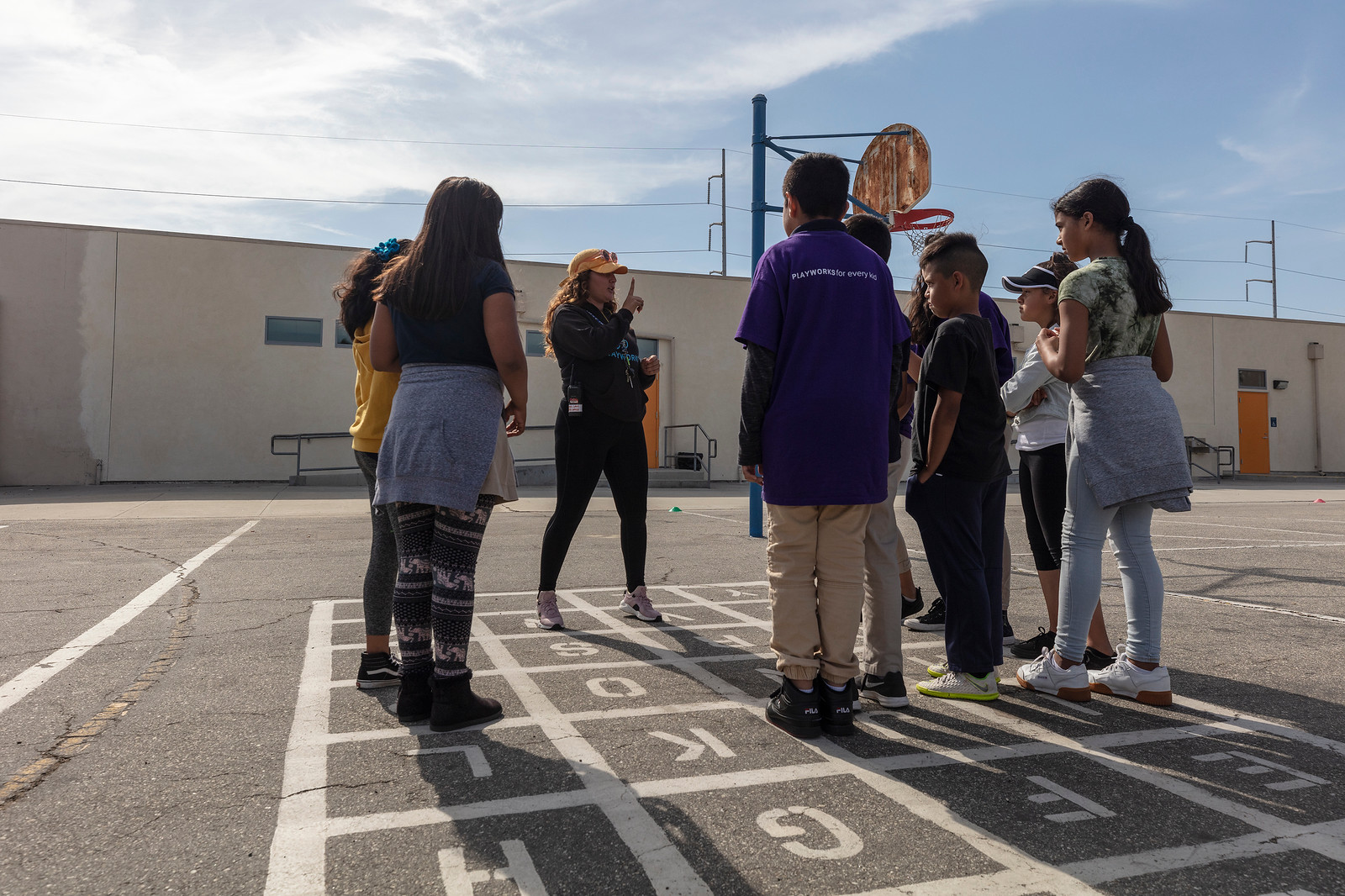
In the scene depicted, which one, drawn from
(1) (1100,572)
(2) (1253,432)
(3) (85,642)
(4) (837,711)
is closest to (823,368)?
(4) (837,711)

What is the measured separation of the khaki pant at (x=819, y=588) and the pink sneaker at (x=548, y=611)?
5.93 feet

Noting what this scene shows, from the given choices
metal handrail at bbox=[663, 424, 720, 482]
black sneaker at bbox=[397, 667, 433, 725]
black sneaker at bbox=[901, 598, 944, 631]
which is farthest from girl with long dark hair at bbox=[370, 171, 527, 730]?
metal handrail at bbox=[663, 424, 720, 482]

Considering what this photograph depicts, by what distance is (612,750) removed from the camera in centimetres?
261

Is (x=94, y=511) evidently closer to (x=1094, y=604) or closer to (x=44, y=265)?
(x=44, y=265)

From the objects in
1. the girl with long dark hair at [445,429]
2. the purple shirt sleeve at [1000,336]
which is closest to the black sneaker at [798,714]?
the girl with long dark hair at [445,429]

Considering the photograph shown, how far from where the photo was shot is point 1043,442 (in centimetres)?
376

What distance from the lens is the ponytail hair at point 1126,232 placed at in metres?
3.11

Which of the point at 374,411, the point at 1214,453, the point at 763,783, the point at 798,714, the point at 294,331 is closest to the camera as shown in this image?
→ the point at 763,783

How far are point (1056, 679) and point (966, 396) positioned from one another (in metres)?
1.10

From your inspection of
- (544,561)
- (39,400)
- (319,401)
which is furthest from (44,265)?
(544,561)

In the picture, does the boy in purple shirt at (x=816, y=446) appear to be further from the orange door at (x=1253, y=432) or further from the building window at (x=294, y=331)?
the orange door at (x=1253, y=432)

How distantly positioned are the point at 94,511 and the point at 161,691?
975cm

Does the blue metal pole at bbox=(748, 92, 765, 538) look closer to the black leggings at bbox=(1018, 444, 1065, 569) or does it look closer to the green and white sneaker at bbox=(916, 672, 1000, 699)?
the black leggings at bbox=(1018, 444, 1065, 569)

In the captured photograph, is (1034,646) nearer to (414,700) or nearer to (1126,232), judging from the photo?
(1126,232)
